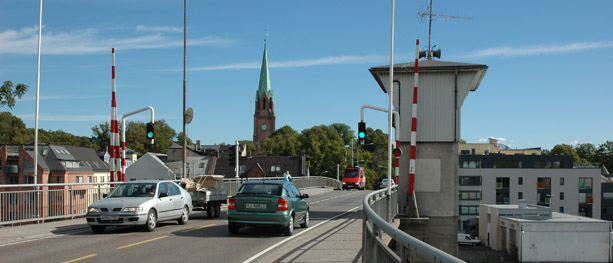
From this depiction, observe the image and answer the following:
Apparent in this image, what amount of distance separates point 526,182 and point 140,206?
107m

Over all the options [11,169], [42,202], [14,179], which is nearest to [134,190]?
[42,202]

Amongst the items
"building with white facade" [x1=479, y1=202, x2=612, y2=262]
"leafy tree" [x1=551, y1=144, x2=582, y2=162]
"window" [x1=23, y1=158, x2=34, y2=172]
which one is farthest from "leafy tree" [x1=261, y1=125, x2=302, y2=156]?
"leafy tree" [x1=551, y1=144, x2=582, y2=162]

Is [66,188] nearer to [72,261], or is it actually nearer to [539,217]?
[72,261]

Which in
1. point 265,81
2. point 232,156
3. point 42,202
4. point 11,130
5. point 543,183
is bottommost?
point 543,183

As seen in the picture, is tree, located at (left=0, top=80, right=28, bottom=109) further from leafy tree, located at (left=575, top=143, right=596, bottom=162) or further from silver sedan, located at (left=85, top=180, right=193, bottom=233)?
leafy tree, located at (left=575, top=143, right=596, bottom=162)

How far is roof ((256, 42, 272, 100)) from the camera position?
165 metres

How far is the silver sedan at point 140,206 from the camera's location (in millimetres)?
16453

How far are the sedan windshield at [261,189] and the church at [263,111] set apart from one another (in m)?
155

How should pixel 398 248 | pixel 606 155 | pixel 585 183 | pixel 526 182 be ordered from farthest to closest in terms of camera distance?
1. pixel 606 155
2. pixel 585 183
3. pixel 526 182
4. pixel 398 248

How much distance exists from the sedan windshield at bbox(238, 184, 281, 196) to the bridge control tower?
10.8m

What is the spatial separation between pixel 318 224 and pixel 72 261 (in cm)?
1025

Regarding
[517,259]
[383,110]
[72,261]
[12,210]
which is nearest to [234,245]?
[72,261]

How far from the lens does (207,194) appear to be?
22859 mm

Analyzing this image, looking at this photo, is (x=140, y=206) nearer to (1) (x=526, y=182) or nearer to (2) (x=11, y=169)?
(2) (x=11, y=169)
